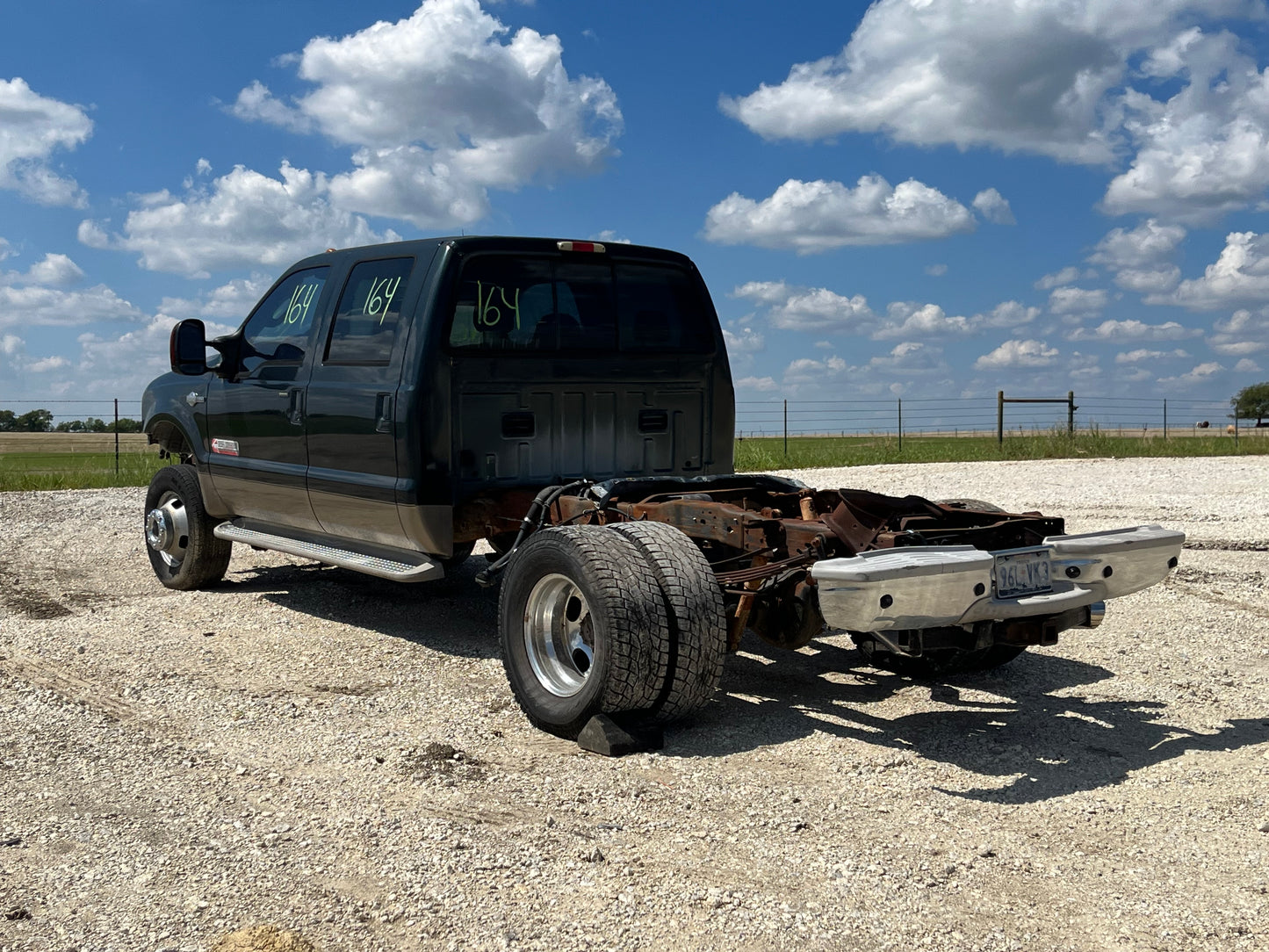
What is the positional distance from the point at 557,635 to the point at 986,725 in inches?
76.1

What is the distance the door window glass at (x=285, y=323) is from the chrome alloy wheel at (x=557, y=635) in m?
2.62

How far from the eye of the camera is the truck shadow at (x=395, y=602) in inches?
272

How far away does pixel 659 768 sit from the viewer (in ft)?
14.5

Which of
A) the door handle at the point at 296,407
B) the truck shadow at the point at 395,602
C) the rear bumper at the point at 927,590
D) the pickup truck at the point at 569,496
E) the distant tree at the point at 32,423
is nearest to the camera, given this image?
the rear bumper at the point at 927,590

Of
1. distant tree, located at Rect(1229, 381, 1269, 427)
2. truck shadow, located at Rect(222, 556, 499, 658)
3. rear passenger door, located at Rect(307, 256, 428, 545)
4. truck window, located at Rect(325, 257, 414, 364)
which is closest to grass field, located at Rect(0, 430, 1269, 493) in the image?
truck shadow, located at Rect(222, 556, 499, 658)

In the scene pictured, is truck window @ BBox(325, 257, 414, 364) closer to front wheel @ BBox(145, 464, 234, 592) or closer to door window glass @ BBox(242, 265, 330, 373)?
door window glass @ BBox(242, 265, 330, 373)

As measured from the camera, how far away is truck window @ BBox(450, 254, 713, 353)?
240 inches

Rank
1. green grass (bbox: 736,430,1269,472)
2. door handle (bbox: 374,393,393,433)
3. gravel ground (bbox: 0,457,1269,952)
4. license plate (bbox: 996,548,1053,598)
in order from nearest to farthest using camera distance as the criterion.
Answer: gravel ground (bbox: 0,457,1269,952)
license plate (bbox: 996,548,1053,598)
door handle (bbox: 374,393,393,433)
green grass (bbox: 736,430,1269,472)

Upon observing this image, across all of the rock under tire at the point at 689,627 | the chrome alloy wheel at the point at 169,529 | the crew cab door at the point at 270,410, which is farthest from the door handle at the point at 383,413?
the chrome alloy wheel at the point at 169,529

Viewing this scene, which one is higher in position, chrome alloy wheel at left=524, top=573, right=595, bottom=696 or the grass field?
the grass field

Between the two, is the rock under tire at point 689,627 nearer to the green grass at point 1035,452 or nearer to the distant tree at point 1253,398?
the green grass at point 1035,452

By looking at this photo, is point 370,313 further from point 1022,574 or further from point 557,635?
point 1022,574

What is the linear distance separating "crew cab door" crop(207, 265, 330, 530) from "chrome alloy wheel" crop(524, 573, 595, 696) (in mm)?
2362

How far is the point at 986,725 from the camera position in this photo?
513 cm
